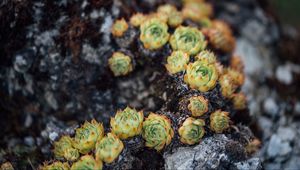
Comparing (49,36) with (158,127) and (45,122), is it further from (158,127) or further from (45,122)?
(158,127)

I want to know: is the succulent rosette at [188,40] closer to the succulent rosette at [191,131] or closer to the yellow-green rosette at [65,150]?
the succulent rosette at [191,131]

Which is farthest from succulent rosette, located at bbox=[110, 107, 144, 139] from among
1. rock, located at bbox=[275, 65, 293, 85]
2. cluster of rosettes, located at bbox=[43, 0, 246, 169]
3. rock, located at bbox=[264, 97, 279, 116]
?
rock, located at bbox=[275, 65, 293, 85]

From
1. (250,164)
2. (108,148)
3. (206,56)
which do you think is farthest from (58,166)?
(206,56)

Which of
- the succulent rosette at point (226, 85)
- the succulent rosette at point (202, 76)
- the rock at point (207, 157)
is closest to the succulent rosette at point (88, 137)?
the rock at point (207, 157)

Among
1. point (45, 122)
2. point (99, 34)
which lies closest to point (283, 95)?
point (99, 34)

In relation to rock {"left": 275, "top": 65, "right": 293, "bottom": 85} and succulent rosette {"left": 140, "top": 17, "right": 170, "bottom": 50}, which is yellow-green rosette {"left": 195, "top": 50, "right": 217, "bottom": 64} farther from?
→ rock {"left": 275, "top": 65, "right": 293, "bottom": 85}

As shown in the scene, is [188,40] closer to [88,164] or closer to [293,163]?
[88,164]
